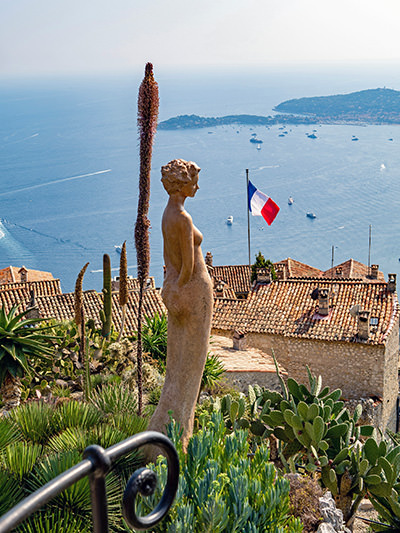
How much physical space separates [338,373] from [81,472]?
21172mm

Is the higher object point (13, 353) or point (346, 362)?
point (13, 353)

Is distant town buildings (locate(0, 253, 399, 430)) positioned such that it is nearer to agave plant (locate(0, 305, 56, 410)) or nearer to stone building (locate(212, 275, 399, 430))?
stone building (locate(212, 275, 399, 430))

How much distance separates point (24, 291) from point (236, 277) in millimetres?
14080

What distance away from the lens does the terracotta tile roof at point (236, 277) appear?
36.8 meters

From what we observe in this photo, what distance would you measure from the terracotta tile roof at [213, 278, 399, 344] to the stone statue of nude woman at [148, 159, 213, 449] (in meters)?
16.1

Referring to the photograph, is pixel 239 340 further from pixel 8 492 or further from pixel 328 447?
pixel 8 492

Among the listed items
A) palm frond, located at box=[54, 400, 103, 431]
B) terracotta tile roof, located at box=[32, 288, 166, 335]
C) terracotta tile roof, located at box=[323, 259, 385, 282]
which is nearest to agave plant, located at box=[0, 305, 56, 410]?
palm frond, located at box=[54, 400, 103, 431]

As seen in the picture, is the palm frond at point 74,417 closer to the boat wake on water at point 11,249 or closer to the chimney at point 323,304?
the chimney at point 323,304

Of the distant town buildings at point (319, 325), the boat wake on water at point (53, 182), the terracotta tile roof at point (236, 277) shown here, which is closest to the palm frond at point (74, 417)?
the distant town buildings at point (319, 325)

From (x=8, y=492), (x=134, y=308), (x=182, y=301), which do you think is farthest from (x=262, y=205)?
(x=8, y=492)

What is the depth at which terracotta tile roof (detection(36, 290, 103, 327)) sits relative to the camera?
22672mm

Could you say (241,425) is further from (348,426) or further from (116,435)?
(116,435)

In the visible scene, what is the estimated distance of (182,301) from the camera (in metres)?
6.51

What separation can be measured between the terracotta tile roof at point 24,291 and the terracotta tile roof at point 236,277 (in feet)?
33.7
